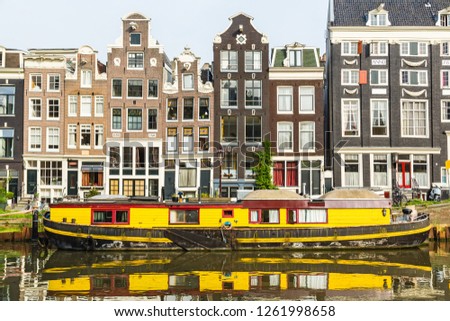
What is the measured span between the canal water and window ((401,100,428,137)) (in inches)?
540

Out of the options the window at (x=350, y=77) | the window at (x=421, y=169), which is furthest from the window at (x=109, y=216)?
the window at (x=421, y=169)

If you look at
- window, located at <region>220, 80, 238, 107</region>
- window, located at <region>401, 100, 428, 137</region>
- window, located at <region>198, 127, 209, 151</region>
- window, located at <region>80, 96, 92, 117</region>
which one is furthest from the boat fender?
window, located at <region>401, 100, 428, 137</region>

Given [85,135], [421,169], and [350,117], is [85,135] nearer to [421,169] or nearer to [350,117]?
[350,117]

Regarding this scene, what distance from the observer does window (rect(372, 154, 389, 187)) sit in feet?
151

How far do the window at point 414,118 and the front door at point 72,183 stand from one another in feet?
80.7

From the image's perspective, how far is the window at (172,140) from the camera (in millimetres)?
47375

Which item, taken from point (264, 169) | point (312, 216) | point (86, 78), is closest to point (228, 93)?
point (264, 169)

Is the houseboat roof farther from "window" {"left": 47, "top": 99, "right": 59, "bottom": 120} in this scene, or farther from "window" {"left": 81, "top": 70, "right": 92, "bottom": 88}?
"window" {"left": 47, "top": 99, "right": 59, "bottom": 120}

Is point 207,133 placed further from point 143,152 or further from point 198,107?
point 143,152

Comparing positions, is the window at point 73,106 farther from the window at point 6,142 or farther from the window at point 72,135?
the window at point 6,142

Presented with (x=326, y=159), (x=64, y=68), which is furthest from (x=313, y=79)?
(x=64, y=68)

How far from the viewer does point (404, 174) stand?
46.1m

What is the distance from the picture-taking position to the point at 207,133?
1865 inches

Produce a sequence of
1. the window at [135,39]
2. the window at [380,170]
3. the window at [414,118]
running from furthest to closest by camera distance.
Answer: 1. the window at [135,39]
2. the window at [414,118]
3. the window at [380,170]
